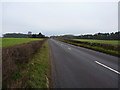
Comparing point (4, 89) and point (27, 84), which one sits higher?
point (27, 84)

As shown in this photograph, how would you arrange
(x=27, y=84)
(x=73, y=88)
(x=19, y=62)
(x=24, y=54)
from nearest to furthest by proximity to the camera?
(x=73, y=88), (x=27, y=84), (x=19, y=62), (x=24, y=54)

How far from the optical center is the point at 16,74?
5746 millimetres

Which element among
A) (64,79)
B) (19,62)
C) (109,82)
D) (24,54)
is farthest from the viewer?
(24,54)

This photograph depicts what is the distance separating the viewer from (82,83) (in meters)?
4.35

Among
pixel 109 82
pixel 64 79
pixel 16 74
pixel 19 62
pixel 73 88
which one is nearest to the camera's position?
pixel 73 88

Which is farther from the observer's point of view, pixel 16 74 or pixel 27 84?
pixel 16 74

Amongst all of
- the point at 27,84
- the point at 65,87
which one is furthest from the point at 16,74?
the point at 65,87

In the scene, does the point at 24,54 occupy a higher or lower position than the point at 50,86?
higher

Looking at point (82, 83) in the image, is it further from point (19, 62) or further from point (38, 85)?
point (19, 62)

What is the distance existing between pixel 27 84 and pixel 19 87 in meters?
0.32

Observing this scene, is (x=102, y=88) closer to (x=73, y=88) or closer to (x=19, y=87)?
(x=73, y=88)

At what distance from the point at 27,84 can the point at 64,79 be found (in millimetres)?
1589

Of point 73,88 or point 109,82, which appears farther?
point 109,82

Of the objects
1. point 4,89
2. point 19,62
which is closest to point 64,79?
point 4,89
